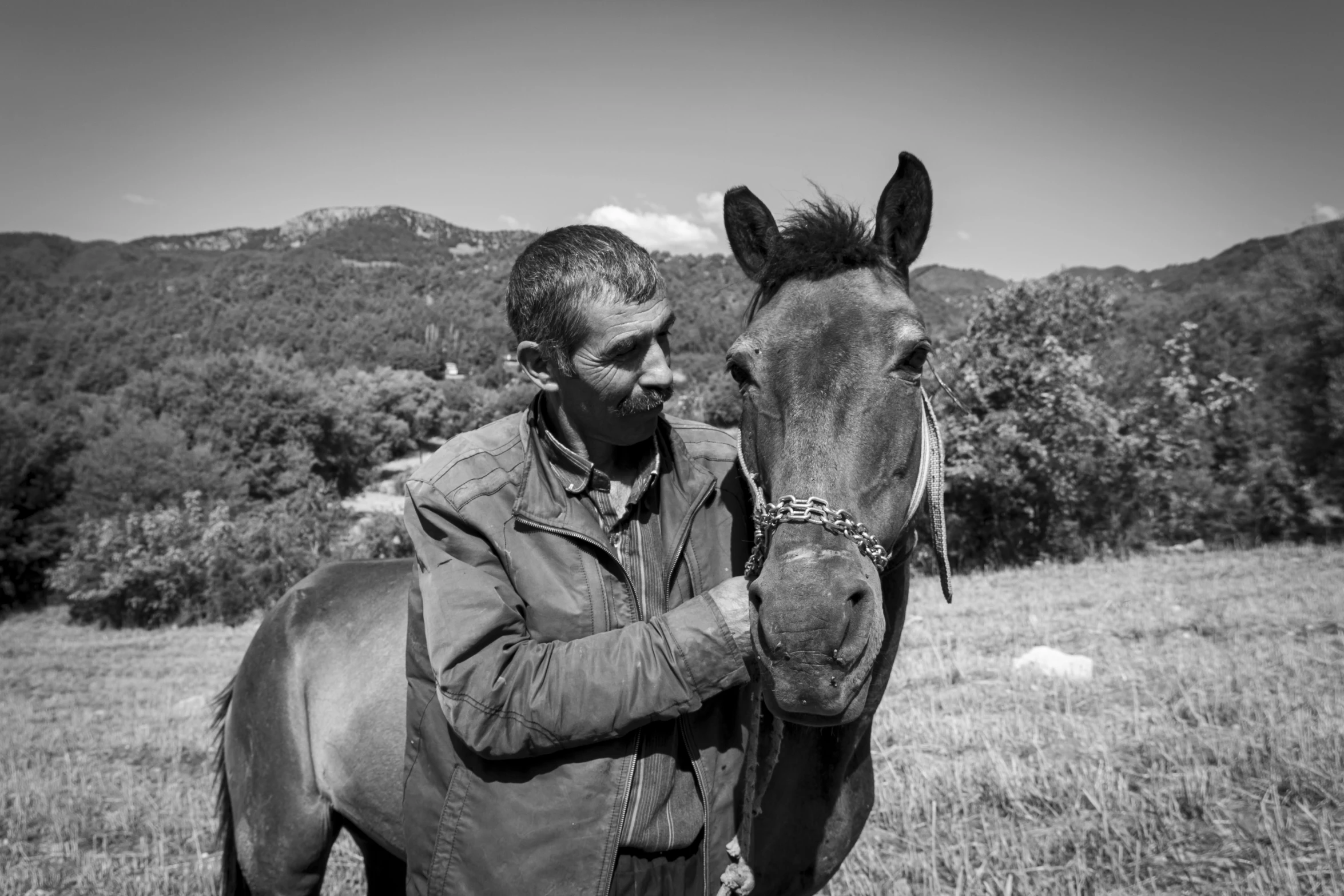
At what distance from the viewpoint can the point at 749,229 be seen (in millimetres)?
2697

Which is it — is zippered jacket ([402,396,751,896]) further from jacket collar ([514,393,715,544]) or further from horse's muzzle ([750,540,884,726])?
horse's muzzle ([750,540,884,726])

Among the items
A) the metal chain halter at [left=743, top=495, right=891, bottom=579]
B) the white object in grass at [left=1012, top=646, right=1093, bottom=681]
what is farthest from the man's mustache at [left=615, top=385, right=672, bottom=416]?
the white object in grass at [left=1012, top=646, right=1093, bottom=681]

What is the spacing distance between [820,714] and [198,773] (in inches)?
328

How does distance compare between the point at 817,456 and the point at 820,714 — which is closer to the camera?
the point at 820,714

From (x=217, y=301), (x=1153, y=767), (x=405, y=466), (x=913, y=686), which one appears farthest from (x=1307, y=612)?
(x=217, y=301)

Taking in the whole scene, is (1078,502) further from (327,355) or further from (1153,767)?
(327,355)

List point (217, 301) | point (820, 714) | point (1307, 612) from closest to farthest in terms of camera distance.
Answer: point (820, 714)
point (1307, 612)
point (217, 301)

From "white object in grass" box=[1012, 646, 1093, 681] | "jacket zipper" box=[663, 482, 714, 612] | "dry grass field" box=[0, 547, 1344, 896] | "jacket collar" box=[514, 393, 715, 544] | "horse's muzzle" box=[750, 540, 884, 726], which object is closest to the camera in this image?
"horse's muzzle" box=[750, 540, 884, 726]

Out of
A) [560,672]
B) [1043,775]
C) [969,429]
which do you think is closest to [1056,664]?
[1043,775]

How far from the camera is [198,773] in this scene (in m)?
7.69

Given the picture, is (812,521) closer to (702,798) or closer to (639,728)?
(639,728)

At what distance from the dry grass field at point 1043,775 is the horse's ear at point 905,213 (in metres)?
3.43

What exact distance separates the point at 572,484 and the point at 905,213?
147 centimetres

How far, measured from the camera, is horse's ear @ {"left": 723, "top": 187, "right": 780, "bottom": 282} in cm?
261
